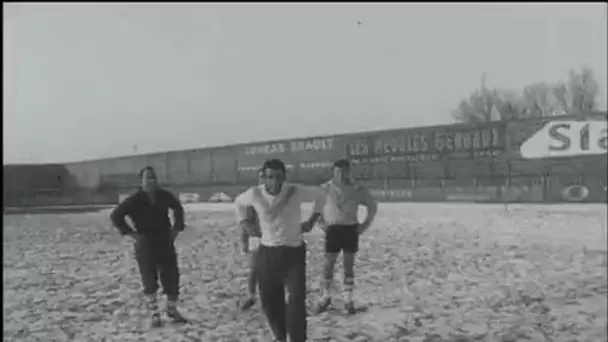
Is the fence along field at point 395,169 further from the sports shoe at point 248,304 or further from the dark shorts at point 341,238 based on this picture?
the sports shoe at point 248,304

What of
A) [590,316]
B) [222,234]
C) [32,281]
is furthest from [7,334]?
[590,316]

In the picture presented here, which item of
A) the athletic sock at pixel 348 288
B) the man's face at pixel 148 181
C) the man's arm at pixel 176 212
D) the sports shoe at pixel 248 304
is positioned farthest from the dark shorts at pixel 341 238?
the man's face at pixel 148 181

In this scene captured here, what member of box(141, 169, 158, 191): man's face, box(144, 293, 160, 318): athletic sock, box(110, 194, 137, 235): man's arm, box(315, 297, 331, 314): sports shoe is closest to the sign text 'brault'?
box(141, 169, 158, 191): man's face

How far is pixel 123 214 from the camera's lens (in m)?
2.62

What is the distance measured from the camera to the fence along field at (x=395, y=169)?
8.84 ft

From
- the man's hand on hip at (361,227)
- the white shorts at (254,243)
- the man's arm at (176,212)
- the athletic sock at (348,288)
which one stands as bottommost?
the athletic sock at (348,288)

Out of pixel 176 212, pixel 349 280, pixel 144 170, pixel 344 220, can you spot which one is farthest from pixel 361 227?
pixel 144 170

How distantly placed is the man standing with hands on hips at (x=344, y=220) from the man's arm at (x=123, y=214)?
3.02 ft

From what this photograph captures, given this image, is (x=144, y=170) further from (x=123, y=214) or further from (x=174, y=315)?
(x=174, y=315)

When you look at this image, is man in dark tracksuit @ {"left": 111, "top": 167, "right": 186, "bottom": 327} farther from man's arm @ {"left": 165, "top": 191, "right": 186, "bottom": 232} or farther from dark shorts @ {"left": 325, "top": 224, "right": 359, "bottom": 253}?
dark shorts @ {"left": 325, "top": 224, "right": 359, "bottom": 253}

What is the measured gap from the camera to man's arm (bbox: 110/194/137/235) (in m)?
2.59

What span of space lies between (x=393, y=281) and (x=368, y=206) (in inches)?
17.0

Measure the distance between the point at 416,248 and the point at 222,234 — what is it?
100cm

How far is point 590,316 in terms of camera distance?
268cm
